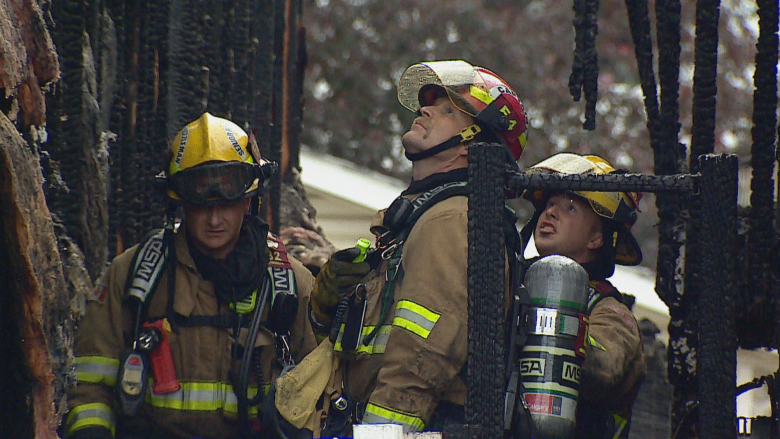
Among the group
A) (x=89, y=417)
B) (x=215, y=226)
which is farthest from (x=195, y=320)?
(x=89, y=417)

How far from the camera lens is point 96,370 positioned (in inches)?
183

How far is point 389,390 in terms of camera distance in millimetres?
3779

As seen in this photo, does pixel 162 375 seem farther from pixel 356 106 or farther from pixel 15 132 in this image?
pixel 356 106

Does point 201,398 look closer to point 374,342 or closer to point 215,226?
point 215,226

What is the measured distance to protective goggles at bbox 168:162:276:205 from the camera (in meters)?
4.85

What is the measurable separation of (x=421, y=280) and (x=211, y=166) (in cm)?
135

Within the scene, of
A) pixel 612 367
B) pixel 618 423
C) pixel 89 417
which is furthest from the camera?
pixel 89 417

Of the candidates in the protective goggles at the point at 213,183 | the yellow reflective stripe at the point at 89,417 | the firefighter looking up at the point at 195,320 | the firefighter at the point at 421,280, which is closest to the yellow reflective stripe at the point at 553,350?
the firefighter at the point at 421,280

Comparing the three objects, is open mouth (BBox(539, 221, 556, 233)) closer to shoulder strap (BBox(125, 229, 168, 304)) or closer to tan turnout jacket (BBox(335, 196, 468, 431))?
tan turnout jacket (BBox(335, 196, 468, 431))

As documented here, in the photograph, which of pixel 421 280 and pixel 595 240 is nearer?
pixel 421 280

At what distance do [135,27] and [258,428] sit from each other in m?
2.15

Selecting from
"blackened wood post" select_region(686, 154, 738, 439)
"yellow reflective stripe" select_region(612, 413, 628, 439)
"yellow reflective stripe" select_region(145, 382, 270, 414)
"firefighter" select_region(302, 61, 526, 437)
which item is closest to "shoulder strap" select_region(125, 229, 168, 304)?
"yellow reflective stripe" select_region(145, 382, 270, 414)

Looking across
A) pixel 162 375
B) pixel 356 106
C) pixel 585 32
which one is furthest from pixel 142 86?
pixel 356 106

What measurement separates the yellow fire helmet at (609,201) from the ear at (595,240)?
6cm
